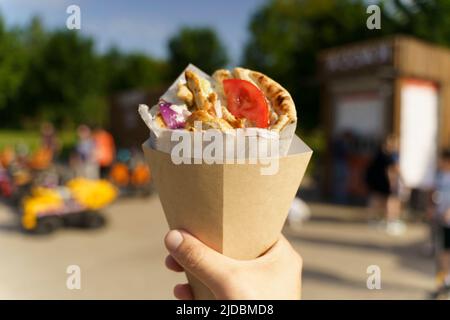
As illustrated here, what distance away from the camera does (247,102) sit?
1831mm

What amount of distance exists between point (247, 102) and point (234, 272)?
71 centimetres

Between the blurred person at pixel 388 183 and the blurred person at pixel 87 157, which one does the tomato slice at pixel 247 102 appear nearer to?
the blurred person at pixel 388 183

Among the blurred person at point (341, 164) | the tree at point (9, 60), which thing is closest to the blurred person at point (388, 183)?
the blurred person at point (341, 164)

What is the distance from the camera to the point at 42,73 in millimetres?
39906

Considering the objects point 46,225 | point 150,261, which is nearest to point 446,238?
point 150,261

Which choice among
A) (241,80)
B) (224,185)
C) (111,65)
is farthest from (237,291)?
(111,65)

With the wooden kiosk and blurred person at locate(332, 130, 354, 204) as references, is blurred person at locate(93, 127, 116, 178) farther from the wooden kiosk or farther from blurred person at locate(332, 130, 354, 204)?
blurred person at locate(332, 130, 354, 204)

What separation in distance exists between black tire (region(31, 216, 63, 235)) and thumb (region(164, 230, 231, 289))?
22.1 feet

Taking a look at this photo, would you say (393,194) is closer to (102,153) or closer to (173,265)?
(173,265)

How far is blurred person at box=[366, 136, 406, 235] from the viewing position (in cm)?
841

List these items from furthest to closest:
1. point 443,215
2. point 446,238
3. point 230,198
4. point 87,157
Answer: point 87,157 < point 443,215 < point 446,238 < point 230,198

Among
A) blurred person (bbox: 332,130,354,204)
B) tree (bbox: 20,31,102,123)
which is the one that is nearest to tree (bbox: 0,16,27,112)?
tree (bbox: 20,31,102,123)

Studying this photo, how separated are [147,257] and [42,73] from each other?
38122 millimetres

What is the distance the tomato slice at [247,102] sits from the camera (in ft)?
5.85
